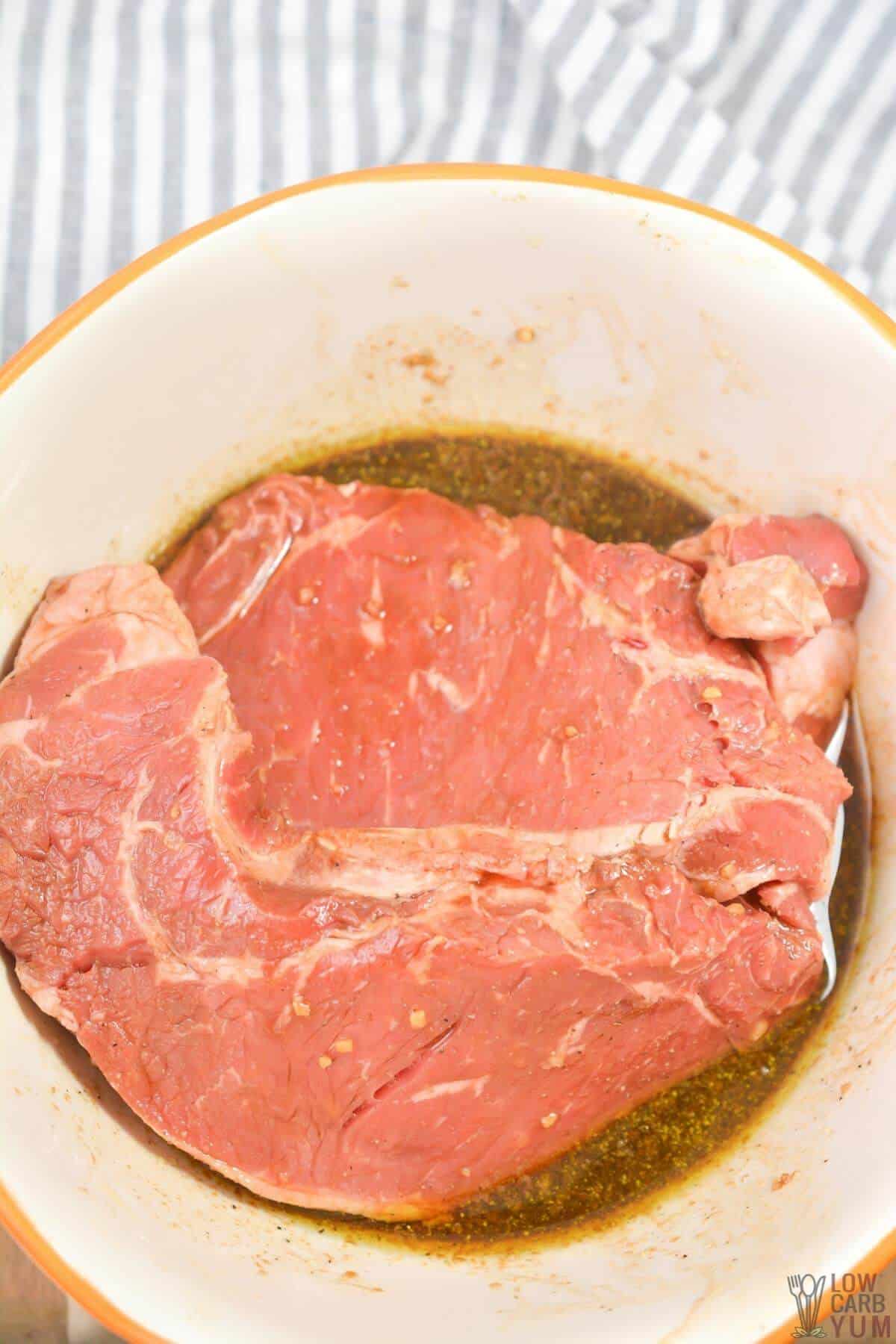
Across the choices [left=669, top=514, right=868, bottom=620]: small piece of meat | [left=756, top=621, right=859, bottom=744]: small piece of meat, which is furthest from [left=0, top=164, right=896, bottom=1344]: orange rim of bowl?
[left=756, top=621, right=859, bottom=744]: small piece of meat

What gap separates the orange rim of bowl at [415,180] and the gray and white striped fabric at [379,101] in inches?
32.3

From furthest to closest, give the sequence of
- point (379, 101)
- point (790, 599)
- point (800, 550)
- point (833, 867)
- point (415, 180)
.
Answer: point (379, 101), point (833, 867), point (800, 550), point (790, 599), point (415, 180)

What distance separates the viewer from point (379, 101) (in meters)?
3.13

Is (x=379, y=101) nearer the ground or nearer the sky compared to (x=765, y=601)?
nearer the sky

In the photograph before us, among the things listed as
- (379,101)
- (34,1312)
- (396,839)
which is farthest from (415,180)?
(34,1312)

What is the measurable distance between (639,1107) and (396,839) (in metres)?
0.83

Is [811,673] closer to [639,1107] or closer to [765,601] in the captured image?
[765,601]

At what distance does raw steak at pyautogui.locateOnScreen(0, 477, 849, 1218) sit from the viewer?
230 centimetres

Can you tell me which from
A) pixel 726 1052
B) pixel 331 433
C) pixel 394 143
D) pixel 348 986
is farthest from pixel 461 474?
pixel 726 1052

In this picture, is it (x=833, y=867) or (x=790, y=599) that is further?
(x=833, y=867)

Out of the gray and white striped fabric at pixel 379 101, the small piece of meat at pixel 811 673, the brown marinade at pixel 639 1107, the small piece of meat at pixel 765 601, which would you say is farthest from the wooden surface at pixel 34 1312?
the gray and white striped fabric at pixel 379 101

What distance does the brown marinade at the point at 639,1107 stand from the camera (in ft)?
8.55

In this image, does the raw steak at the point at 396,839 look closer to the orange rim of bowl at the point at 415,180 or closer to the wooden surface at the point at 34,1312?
the orange rim of bowl at the point at 415,180

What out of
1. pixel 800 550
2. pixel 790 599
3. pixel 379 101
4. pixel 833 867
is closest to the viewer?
pixel 790 599
